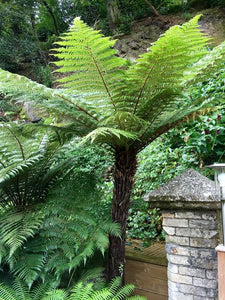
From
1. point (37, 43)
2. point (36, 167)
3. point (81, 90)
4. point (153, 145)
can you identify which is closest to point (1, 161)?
point (36, 167)

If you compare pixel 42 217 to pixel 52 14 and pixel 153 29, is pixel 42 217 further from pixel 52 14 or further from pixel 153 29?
pixel 52 14

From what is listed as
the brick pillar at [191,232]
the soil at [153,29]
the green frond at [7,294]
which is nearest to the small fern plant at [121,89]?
the brick pillar at [191,232]

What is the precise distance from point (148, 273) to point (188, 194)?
846 millimetres

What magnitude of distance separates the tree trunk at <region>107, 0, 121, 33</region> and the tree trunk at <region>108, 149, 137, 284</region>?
21.5 ft

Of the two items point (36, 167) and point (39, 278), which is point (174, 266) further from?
point (36, 167)

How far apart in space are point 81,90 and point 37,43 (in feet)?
22.3

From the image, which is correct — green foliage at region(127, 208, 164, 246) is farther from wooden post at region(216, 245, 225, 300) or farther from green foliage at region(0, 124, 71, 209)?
wooden post at region(216, 245, 225, 300)

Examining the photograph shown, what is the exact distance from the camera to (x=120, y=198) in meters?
1.62

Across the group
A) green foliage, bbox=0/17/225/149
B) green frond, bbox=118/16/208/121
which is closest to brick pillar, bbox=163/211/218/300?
green foliage, bbox=0/17/225/149

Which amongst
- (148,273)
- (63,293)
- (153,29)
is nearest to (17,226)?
(63,293)

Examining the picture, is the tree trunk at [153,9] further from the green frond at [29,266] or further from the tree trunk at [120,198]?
the green frond at [29,266]

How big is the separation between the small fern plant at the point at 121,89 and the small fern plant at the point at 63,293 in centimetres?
21

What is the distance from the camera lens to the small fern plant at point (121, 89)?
1.28 metres

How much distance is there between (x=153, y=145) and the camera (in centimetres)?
316
